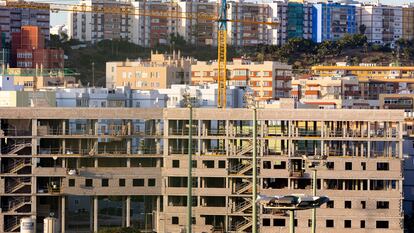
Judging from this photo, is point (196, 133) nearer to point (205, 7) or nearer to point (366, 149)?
point (366, 149)

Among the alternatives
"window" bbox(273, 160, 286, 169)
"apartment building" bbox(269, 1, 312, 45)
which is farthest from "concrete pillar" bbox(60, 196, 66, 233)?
"apartment building" bbox(269, 1, 312, 45)

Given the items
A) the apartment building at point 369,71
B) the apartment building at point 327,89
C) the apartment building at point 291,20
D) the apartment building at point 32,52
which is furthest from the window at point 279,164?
the apartment building at point 291,20

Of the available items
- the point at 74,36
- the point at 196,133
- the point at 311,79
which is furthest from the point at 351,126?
the point at 74,36

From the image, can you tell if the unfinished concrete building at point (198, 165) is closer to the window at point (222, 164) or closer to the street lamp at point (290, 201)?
the window at point (222, 164)

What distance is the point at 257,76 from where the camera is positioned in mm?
145250

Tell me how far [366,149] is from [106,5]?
3831 inches

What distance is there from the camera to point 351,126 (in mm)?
80875

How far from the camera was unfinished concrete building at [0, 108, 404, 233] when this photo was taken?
79688 millimetres

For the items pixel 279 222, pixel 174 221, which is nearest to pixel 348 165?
pixel 279 222

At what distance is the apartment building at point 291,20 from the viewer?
194 metres

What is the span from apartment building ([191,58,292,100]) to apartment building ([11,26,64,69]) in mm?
16571

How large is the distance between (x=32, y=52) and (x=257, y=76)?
80.9 feet

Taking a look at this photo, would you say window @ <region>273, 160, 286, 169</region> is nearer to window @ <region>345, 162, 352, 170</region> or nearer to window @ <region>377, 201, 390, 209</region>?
window @ <region>345, 162, 352, 170</region>

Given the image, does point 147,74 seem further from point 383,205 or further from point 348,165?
point 383,205
